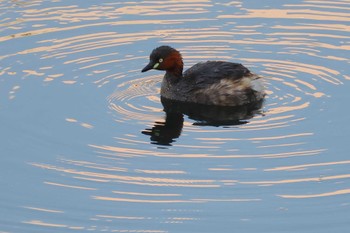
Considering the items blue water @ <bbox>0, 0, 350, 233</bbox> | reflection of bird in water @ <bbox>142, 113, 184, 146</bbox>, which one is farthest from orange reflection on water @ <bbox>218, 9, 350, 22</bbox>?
A: reflection of bird in water @ <bbox>142, 113, 184, 146</bbox>

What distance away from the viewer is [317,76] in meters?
14.2

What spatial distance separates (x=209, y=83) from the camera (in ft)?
45.3

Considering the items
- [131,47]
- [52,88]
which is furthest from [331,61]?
[52,88]

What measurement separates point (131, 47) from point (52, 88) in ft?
6.47

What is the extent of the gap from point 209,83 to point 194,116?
29.8 inches

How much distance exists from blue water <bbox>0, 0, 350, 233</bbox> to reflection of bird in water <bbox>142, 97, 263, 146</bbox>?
47 mm

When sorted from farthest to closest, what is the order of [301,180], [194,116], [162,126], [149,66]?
[149,66] < [194,116] < [162,126] < [301,180]

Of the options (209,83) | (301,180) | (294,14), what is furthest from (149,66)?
(301,180)

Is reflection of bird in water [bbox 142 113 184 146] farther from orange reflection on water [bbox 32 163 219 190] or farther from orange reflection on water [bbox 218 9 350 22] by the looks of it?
orange reflection on water [bbox 218 9 350 22]

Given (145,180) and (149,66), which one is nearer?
(145,180)

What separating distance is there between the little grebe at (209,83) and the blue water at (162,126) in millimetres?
225

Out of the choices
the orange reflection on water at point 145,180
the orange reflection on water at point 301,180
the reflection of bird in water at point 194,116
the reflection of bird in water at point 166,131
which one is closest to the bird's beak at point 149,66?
the reflection of bird in water at point 194,116

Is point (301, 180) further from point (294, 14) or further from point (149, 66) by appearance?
point (294, 14)

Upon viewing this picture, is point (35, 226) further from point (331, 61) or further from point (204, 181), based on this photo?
point (331, 61)
